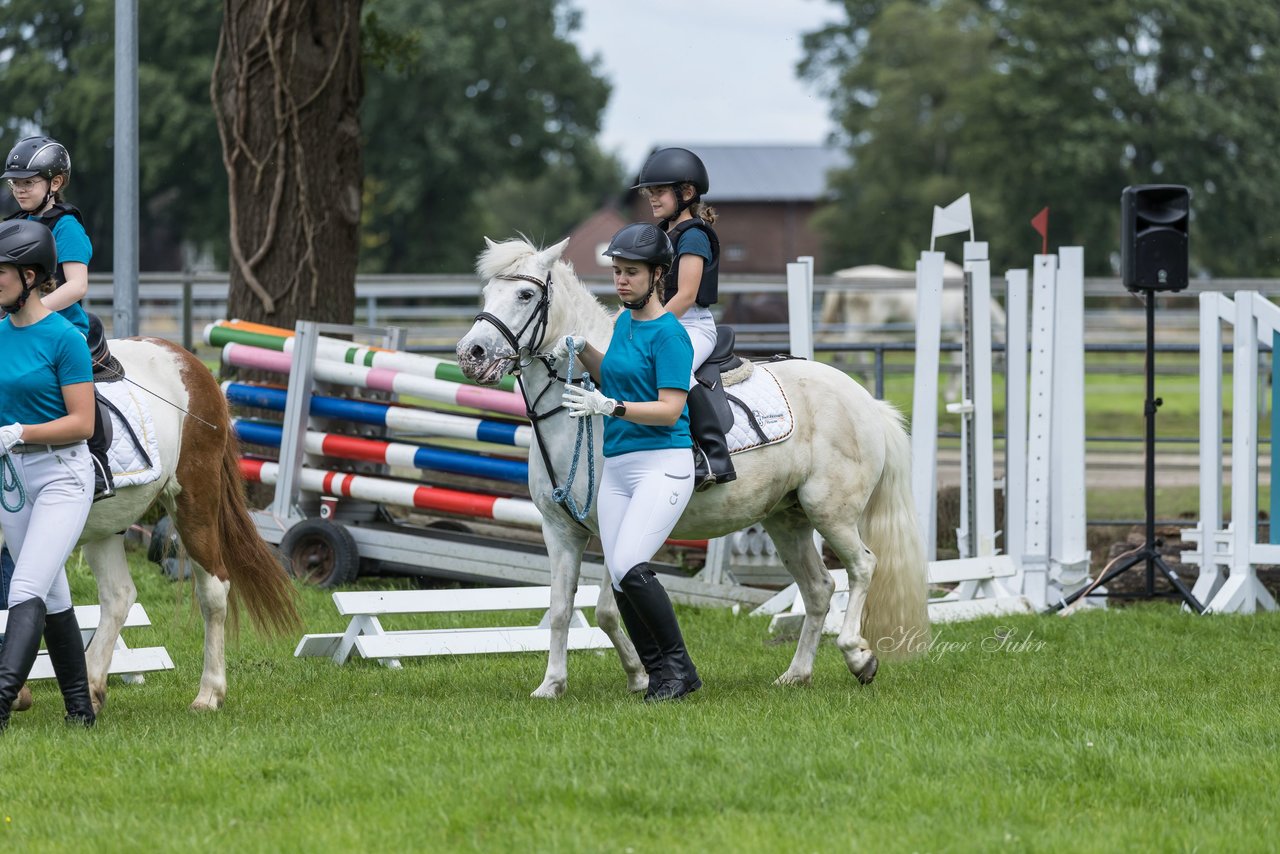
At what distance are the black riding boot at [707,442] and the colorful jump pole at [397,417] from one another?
3.37m

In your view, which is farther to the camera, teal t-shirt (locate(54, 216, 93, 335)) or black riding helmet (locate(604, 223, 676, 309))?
teal t-shirt (locate(54, 216, 93, 335))

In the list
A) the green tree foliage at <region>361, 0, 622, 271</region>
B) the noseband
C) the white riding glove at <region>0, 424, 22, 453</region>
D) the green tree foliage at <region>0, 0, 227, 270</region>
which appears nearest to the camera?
the white riding glove at <region>0, 424, 22, 453</region>

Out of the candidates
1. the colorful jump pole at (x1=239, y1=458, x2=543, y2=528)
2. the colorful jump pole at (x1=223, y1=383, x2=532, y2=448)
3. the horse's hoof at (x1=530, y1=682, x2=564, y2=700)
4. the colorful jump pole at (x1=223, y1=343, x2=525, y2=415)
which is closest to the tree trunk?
the colorful jump pole at (x1=223, y1=343, x2=525, y2=415)

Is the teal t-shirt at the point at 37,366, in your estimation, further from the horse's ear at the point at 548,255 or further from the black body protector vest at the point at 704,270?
the black body protector vest at the point at 704,270

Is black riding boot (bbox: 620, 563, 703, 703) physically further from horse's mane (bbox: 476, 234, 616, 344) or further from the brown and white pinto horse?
the brown and white pinto horse

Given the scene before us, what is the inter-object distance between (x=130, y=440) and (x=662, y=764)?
2.64m

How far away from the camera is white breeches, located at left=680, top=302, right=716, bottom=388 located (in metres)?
6.87

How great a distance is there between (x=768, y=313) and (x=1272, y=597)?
14169mm

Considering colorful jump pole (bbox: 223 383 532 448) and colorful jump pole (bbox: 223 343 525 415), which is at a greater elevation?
colorful jump pole (bbox: 223 343 525 415)

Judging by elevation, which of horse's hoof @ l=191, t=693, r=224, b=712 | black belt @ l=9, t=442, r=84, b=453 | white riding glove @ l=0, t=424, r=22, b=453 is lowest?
horse's hoof @ l=191, t=693, r=224, b=712

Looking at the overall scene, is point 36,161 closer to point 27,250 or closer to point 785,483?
point 27,250

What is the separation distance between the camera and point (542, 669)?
25.2ft

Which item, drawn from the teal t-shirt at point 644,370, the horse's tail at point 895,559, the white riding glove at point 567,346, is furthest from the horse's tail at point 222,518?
the horse's tail at point 895,559

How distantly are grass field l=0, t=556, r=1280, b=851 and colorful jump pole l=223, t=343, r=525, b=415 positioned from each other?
279 cm
